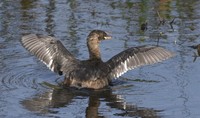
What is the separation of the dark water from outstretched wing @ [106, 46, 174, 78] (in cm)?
19

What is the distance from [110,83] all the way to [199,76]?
3.78ft

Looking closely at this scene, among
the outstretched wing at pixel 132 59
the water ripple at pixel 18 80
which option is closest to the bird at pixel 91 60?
the outstretched wing at pixel 132 59

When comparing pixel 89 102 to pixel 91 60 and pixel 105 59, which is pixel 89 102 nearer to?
pixel 91 60

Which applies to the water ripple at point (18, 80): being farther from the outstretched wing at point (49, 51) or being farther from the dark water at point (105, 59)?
the outstretched wing at point (49, 51)

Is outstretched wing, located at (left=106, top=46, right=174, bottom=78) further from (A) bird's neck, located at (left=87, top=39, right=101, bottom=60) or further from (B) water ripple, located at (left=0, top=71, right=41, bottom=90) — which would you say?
(B) water ripple, located at (left=0, top=71, right=41, bottom=90)

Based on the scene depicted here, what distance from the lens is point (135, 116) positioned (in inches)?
352

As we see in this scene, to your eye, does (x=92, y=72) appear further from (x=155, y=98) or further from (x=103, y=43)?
(x=103, y=43)

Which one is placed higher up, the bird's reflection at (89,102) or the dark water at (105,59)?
the dark water at (105,59)

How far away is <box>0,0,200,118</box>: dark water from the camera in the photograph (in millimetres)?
9219

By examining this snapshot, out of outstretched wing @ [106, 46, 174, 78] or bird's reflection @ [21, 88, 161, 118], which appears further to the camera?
outstretched wing @ [106, 46, 174, 78]

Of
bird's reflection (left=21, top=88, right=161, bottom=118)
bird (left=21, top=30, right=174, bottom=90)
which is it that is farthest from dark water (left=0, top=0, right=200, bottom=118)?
bird (left=21, top=30, right=174, bottom=90)

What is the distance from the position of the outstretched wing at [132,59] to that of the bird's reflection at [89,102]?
412 millimetres

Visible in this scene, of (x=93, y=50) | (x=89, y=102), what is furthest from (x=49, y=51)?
(x=89, y=102)

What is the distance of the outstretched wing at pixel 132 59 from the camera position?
34.6 feet
